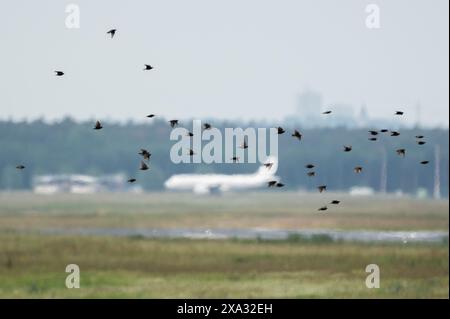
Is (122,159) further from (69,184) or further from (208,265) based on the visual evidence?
(208,265)

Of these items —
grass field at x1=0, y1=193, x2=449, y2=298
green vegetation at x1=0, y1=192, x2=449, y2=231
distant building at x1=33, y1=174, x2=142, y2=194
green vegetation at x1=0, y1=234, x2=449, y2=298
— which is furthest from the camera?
distant building at x1=33, y1=174, x2=142, y2=194

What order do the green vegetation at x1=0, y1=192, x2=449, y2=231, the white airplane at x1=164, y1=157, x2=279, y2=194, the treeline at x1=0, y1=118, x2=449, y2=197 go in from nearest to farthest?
1. the green vegetation at x1=0, y1=192, x2=449, y2=231
2. the treeline at x1=0, y1=118, x2=449, y2=197
3. the white airplane at x1=164, y1=157, x2=279, y2=194

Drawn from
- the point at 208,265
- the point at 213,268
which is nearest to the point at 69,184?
the point at 208,265

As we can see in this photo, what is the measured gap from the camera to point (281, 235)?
80.8 meters

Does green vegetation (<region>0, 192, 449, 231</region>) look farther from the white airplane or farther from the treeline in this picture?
the white airplane

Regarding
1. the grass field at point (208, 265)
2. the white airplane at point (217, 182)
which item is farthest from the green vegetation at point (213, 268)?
the white airplane at point (217, 182)

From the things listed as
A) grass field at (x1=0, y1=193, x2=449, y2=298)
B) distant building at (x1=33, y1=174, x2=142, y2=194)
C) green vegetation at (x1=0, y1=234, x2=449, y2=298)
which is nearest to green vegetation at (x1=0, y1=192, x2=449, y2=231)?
grass field at (x1=0, y1=193, x2=449, y2=298)

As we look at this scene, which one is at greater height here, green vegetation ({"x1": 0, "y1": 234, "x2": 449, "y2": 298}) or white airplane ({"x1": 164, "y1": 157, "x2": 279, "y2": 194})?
white airplane ({"x1": 164, "y1": 157, "x2": 279, "y2": 194})

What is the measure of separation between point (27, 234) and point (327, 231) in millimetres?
21034

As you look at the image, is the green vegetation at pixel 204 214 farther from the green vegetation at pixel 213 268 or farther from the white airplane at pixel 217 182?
the white airplane at pixel 217 182
